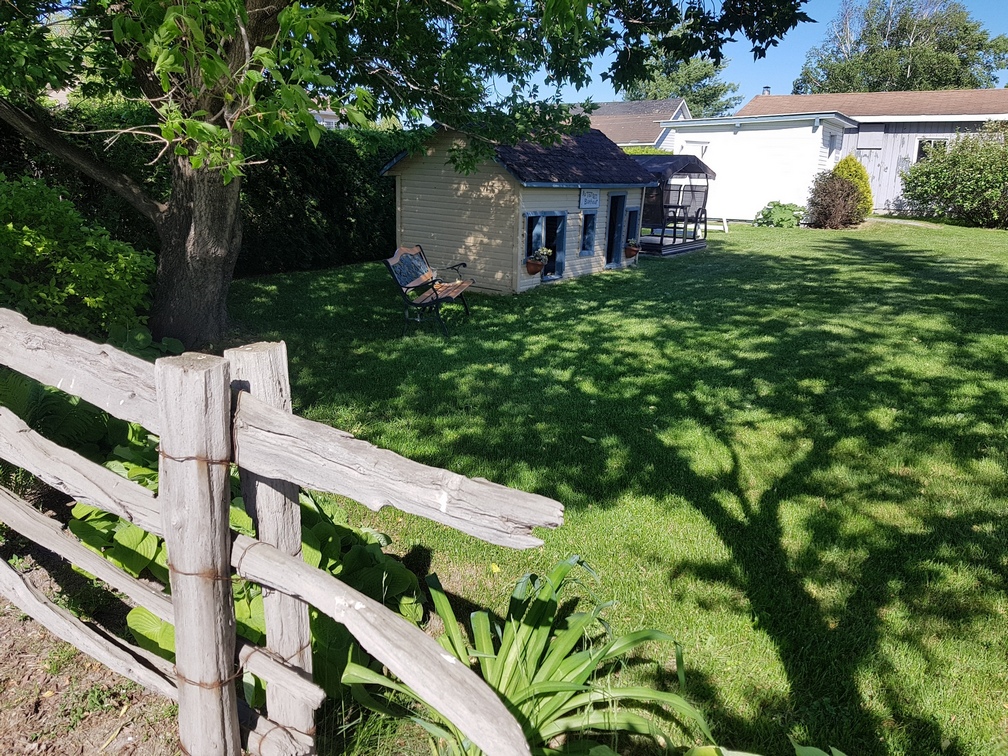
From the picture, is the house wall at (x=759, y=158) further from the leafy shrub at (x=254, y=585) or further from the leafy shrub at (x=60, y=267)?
the leafy shrub at (x=254, y=585)

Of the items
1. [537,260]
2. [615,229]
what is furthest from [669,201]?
[537,260]

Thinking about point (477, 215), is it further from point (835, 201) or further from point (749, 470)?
point (835, 201)

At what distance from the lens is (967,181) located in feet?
72.1

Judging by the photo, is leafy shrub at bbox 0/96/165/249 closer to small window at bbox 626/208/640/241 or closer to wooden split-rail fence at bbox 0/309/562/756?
wooden split-rail fence at bbox 0/309/562/756

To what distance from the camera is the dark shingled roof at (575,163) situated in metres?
12.0

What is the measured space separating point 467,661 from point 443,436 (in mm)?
2716

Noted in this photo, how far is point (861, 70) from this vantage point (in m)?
52.7

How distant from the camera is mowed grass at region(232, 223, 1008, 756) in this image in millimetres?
3139

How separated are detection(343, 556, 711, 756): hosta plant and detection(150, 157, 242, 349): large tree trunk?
5.47m

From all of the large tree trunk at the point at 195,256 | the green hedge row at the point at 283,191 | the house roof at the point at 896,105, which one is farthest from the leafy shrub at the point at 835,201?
the large tree trunk at the point at 195,256

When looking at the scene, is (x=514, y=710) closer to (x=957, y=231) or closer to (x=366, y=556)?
(x=366, y=556)

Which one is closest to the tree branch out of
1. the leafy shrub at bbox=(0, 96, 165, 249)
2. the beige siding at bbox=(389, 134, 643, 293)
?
the leafy shrub at bbox=(0, 96, 165, 249)

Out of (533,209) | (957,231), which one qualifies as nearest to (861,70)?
(957,231)

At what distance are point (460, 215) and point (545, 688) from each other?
10997mm
